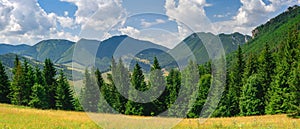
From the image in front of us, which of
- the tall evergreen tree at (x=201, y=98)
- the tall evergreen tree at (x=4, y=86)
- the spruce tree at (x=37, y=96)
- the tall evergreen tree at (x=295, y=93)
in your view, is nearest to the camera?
the tall evergreen tree at (x=295, y=93)

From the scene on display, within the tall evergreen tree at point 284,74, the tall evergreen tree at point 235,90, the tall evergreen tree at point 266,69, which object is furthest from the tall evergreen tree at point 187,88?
the tall evergreen tree at point 235,90

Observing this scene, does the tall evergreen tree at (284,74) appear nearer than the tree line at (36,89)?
Yes

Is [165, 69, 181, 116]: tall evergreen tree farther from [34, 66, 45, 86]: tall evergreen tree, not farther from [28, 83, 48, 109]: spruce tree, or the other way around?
[34, 66, 45, 86]: tall evergreen tree

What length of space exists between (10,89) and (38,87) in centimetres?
685

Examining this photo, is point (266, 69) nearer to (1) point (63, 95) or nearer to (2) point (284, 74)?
(2) point (284, 74)

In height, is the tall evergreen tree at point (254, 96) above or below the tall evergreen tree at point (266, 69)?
below

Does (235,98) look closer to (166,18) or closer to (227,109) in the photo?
(227,109)

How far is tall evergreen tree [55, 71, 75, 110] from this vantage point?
57.1 m

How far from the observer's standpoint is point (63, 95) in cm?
5716

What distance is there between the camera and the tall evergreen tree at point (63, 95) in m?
57.1

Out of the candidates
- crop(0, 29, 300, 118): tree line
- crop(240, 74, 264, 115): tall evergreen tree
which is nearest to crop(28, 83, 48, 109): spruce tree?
crop(0, 29, 300, 118): tree line

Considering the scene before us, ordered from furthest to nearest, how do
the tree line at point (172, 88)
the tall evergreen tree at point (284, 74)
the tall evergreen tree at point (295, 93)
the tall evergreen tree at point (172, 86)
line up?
1. the tall evergreen tree at point (172, 86)
2. the tree line at point (172, 88)
3. the tall evergreen tree at point (284, 74)
4. the tall evergreen tree at point (295, 93)

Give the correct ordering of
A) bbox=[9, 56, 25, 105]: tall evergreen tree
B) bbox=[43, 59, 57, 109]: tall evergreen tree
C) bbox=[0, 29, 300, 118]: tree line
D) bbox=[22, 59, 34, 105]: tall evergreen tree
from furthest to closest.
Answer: bbox=[43, 59, 57, 109]: tall evergreen tree, bbox=[22, 59, 34, 105]: tall evergreen tree, bbox=[9, 56, 25, 105]: tall evergreen tree, bbox=[0, 29, 300, 118]: tree line

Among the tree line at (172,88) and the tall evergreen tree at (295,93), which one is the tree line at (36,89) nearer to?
the tree line at (172,88)
